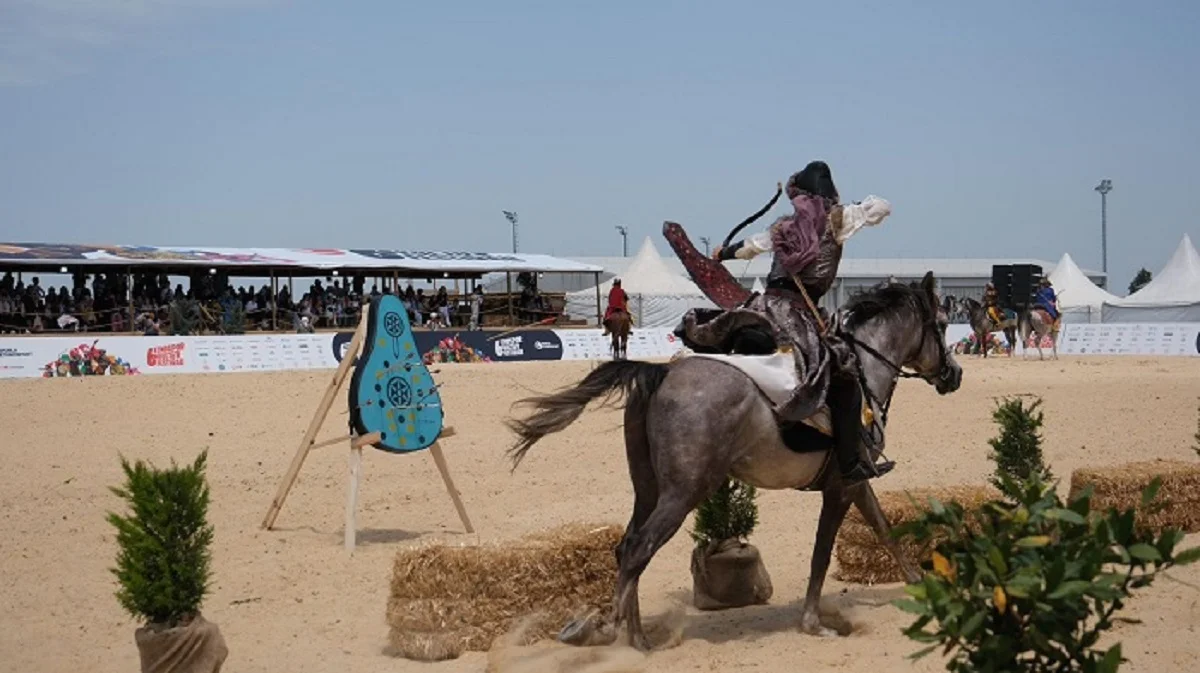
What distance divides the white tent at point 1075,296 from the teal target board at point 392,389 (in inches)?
1480

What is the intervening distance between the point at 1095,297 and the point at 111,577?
4371cm

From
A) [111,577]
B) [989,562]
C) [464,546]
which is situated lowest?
[111,577]

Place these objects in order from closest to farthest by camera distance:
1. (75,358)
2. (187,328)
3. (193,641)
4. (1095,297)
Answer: (193,641), (75,358), (187,328), (1095,297)

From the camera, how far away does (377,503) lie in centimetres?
1482

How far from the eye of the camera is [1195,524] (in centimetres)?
1109

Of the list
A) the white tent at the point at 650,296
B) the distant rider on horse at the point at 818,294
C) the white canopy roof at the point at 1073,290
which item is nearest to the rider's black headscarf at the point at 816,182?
the distant rider on horse at the point at 818,294

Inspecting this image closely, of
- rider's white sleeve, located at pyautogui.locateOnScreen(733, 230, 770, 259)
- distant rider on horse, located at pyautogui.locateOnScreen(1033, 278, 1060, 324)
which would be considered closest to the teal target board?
rider's white sleeve, located at pyautogui.locateOnScreen(733, 230, 770, 259)

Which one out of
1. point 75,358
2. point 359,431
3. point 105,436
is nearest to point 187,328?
point 75,358

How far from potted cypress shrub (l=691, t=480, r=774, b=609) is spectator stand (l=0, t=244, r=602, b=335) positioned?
17971 mm

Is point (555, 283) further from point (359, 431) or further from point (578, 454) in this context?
point (359, 431)

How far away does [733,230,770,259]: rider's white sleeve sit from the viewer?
356 inches

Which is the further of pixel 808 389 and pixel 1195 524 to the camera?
pixel 1195 524

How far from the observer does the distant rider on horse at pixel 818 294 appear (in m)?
8.52

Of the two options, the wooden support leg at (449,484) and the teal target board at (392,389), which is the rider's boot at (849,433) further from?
the wooden support leg at (449,484)
